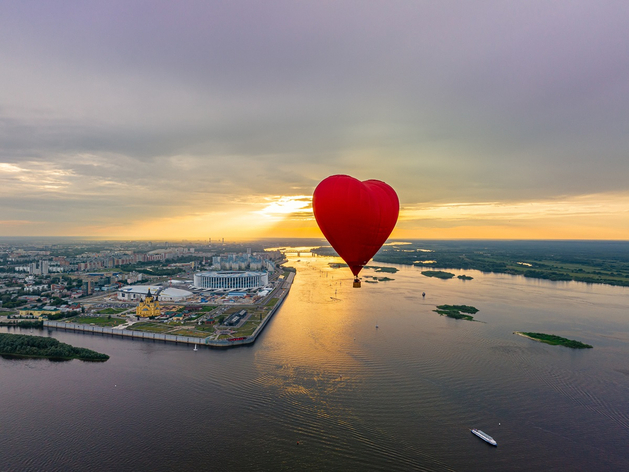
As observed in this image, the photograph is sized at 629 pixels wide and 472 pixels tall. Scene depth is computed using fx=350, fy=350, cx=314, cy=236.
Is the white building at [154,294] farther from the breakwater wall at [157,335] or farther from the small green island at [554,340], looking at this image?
the small green island at [554,340]

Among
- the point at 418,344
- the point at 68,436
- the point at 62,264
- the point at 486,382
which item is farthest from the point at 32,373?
the point at 62,264

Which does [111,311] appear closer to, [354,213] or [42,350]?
[42,350]

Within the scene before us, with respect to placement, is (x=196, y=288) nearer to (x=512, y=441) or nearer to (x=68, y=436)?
(x=68, y=436)

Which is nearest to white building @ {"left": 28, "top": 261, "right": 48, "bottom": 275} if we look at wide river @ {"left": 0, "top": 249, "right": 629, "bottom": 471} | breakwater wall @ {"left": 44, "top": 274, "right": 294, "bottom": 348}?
breakwater wall @ {"left": 44, "top": 274, "right": 294, "bottom": 348}

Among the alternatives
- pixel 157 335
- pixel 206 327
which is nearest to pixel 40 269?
pixel 157 335

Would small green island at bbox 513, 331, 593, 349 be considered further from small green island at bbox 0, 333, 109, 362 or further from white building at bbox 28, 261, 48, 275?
white building at bbox 28, 261, 48, 275
